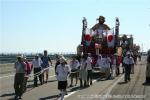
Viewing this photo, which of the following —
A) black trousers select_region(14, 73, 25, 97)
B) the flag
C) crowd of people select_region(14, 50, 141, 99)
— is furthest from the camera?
the flag

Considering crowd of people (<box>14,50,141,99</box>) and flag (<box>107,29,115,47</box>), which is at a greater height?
flag (<box>107,29,115,47</box>)

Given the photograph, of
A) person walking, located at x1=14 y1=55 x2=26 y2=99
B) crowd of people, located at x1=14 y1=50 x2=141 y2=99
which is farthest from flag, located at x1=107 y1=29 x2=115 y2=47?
person walking, located at x1=14 y1=55 x2=26 y2=99

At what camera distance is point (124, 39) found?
44.2m

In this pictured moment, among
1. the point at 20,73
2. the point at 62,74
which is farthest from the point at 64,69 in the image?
the point at 20,73

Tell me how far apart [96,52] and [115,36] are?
223 centimetres

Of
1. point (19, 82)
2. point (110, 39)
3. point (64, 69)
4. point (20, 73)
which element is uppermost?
point (110, 39)

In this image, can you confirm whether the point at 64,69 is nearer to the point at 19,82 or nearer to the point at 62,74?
the point at 62,74

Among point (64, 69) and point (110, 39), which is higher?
point (110, 39)

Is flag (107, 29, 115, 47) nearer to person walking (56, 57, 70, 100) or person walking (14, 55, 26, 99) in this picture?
person walking (14, 55, 26, 99)

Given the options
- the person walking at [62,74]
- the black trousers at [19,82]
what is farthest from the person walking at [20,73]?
the person walking at [62,74]

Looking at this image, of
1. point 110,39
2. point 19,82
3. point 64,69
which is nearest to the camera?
point 64,69

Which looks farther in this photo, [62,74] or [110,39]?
[110,39]

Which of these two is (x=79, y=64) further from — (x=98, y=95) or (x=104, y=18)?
(x=104, y=18)

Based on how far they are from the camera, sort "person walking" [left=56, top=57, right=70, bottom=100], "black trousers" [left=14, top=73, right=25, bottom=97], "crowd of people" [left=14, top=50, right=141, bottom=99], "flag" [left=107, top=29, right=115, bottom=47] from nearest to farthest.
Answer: "person walking" [left=56, top=57, right=70, bottom=100] < "crowd of people" [left=14, top=50, right=141, bottom=99] < "black trousers" [left=14, top=73, right=25, bottom=97] < "flag" [left=107, top=29, right=115, bottom=47]
